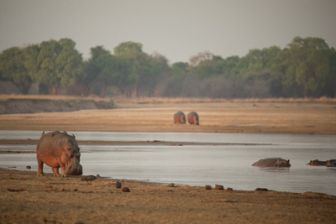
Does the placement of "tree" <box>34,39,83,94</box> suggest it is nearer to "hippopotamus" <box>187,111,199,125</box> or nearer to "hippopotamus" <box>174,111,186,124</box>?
"hippopotamus" <box>174,111,186,124</box>

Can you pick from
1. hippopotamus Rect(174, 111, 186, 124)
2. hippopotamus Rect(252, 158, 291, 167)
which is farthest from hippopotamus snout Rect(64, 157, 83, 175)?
hippopotamus Rect(174, 111, 186, 124)

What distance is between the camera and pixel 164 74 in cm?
16150

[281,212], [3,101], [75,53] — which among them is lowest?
[281,212]

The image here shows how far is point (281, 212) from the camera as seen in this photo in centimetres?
1686

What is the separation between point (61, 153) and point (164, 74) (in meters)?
139

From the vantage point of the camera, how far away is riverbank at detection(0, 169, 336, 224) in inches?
615

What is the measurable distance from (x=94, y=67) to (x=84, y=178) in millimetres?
119088

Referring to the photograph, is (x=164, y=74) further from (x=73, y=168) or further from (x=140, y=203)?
(x=140, y=203)

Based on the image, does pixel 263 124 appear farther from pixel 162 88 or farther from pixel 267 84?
pixel 162 88

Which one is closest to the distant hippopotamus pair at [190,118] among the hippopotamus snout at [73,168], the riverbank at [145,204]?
the hippopotamus snout at [73,168]

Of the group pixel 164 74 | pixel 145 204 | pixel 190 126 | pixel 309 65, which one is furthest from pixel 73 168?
pixel 164 74

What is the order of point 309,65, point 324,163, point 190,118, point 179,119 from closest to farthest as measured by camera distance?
point 324,163 → point 190,118 → point 179,119 → point 309,65

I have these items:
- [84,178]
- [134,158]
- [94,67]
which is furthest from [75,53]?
[84,178]

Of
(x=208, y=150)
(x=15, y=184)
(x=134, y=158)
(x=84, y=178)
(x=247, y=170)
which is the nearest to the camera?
(x=15, y=184)
